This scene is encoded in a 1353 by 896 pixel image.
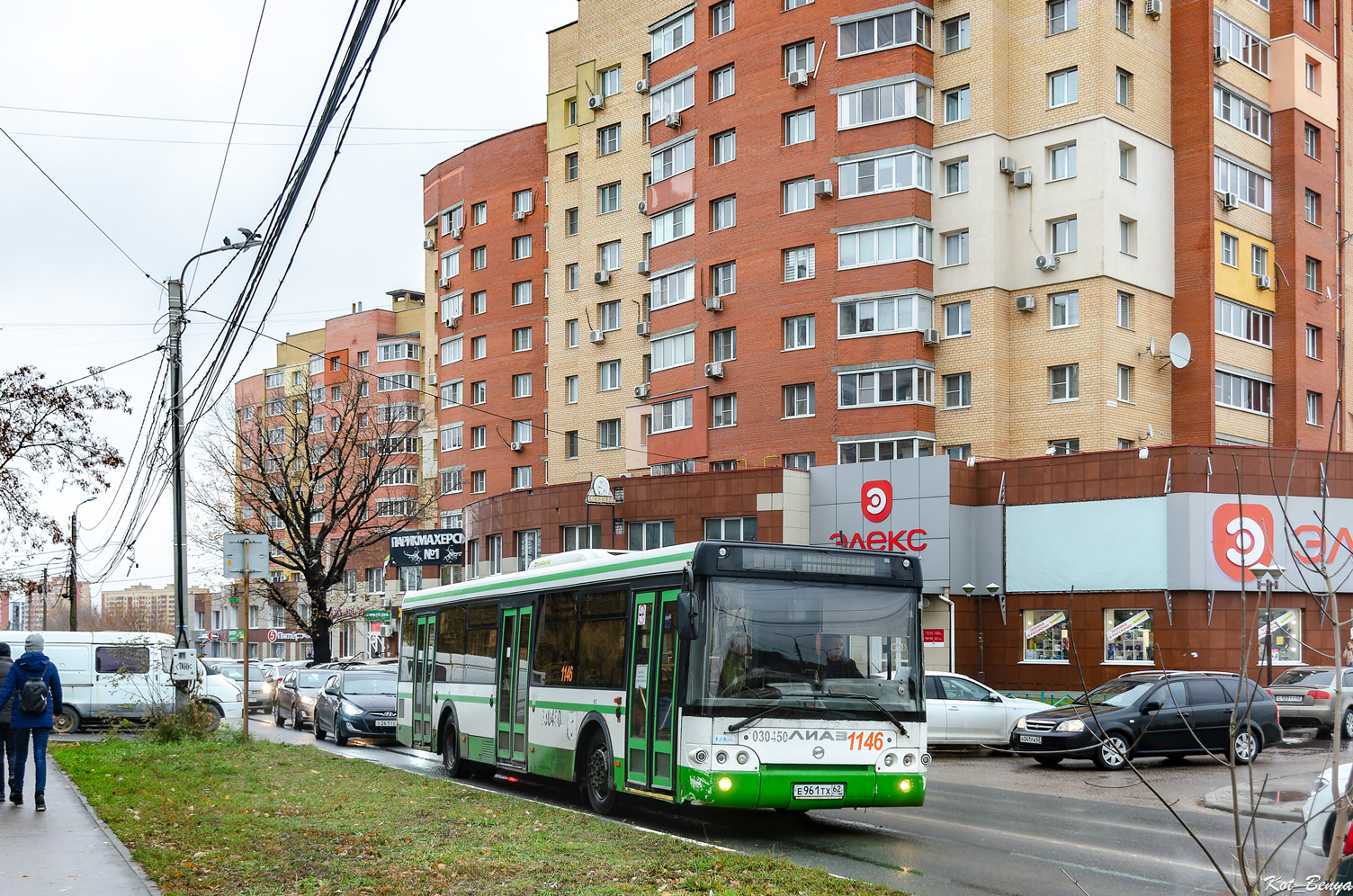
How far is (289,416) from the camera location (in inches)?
2327

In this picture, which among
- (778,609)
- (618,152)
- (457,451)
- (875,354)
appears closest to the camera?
(778,609)

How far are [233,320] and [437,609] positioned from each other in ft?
19.7

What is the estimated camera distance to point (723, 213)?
1833 inches

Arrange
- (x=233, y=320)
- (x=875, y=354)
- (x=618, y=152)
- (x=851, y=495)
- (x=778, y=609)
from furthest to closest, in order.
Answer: (x=618, y=152) → (x=875, y=354) → (x=851, y=495) → (x=233, y=320) → (x=778, y=609)

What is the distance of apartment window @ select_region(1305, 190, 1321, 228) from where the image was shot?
45625 mm

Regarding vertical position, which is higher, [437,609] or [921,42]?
[921,42]

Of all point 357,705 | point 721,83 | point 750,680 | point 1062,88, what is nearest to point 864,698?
point 750,680

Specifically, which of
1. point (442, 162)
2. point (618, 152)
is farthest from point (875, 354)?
point (442, 162)

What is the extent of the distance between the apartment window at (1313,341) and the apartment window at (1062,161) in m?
11.5

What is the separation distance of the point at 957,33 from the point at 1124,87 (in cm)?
545

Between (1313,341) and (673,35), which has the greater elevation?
(673,35)

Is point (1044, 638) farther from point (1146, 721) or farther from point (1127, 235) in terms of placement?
point (1146, 721)

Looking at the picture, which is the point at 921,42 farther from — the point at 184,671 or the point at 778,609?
the point at 778,609

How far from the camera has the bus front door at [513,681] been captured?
55.0ft
